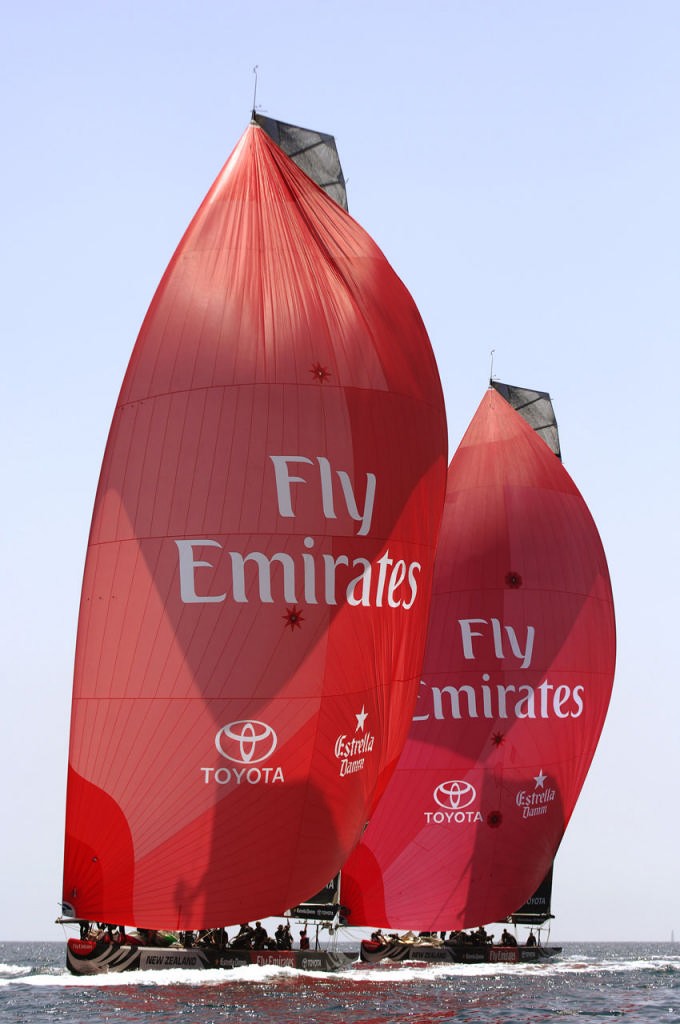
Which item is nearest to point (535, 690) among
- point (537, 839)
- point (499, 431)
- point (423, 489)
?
point (537, 839)

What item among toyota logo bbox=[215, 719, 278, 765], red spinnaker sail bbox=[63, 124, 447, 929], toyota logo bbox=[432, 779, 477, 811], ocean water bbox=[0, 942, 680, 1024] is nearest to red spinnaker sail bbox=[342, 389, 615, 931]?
toyota logo bbox=[432, 779, 477, 811]

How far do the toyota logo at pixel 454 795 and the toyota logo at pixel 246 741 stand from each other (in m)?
8.79

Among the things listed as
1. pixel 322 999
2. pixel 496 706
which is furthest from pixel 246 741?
pixel 496 706

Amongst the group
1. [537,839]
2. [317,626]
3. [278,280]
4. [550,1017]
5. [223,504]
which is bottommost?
[550,1017]

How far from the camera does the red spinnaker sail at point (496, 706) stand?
33.1m

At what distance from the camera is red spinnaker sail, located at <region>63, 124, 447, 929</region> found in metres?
25.1

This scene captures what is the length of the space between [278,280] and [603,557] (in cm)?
1220

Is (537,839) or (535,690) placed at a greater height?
(535,690)

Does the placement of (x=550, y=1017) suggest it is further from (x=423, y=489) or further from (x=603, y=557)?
(x=603, y=557)

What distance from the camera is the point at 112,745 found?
25453 mm

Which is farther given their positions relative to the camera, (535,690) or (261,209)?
(535,690)

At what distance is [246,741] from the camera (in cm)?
2520

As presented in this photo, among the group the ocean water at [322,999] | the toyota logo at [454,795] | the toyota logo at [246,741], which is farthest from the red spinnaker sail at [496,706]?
the toyota logo at [246,741]

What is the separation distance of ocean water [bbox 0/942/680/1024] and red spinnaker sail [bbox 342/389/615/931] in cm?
175
